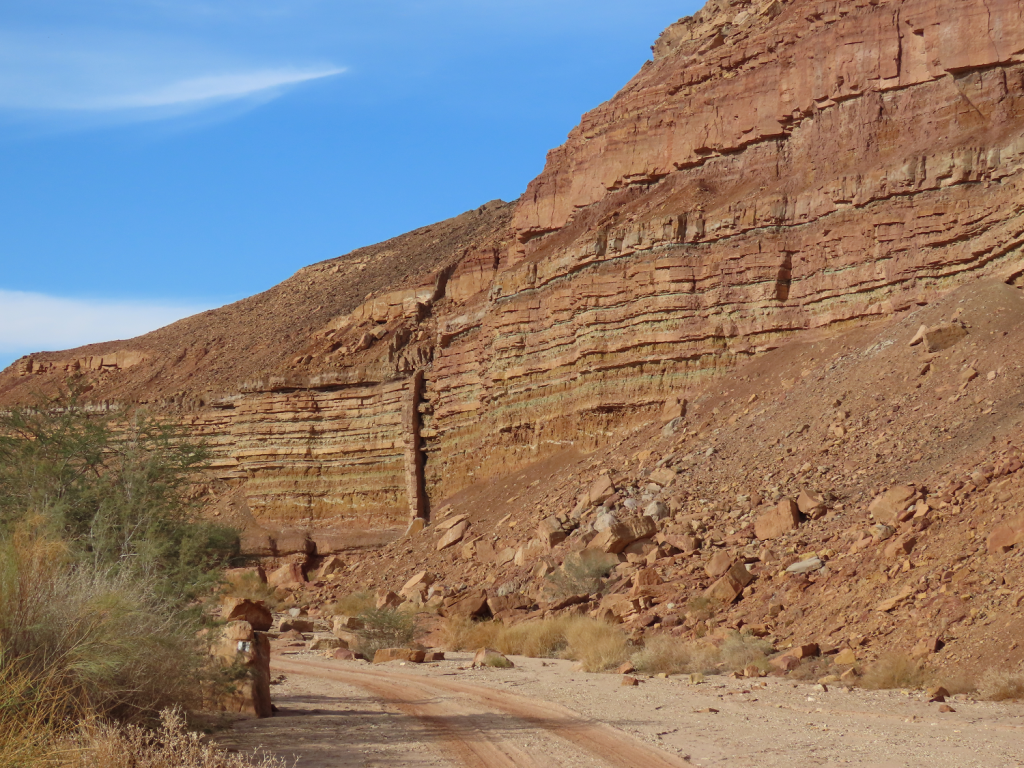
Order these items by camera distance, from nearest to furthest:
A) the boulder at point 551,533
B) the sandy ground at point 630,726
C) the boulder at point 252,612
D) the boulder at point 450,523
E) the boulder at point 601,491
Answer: the sandy ground at point 630,726
the boulder at point 252,612
the boulder at point 551,533
the boulder at point 601,491
the boulder at point 450,523

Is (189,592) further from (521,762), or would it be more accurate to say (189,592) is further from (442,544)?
(442,544)

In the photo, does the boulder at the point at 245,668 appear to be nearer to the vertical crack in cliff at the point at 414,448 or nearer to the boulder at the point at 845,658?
the boulder at the point at 845,658

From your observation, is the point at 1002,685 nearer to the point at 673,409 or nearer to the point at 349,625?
the point at 349,625

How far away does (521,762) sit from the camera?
9234 mm

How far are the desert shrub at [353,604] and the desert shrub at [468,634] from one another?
23.2 ft

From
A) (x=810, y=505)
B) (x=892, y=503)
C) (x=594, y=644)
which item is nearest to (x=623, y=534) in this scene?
(x=810, y=505)

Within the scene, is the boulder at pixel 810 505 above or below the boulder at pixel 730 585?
above

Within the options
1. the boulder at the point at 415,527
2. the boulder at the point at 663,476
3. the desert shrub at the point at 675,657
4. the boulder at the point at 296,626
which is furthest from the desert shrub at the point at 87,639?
the boulder at the point at 415,527

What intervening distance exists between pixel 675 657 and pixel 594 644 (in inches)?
71.8

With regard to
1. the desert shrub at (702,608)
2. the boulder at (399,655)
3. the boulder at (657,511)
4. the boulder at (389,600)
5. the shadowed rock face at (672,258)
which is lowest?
the boulder at (399,655)

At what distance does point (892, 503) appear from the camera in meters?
17.2

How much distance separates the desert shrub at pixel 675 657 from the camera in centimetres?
1564

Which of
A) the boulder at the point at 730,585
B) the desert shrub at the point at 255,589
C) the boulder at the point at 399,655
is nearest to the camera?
the boulder at the point at 730,585

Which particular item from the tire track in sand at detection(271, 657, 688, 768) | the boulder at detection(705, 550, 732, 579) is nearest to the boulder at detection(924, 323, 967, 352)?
the boulder at detection(705, 550, 732, 579)
